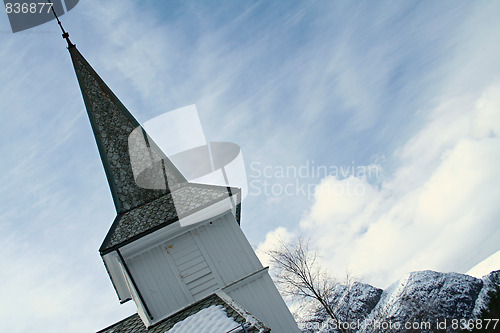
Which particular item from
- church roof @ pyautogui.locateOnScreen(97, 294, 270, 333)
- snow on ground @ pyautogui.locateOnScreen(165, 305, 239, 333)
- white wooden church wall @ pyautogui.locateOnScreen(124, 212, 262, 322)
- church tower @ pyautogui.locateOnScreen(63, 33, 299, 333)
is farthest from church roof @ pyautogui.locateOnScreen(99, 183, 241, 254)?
snow on ground @ pyautogui.locateOnScreen(165, 305, 239, 333)

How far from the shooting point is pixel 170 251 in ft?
35.5

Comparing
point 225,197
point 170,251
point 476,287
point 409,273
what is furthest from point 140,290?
point 409,273

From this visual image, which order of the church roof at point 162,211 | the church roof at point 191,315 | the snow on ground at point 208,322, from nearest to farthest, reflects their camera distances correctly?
the church roof at point 191,315 < the snow on ground at point 208,322 < the church roof at point 162,211

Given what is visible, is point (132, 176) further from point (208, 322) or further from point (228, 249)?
point (208, 322)

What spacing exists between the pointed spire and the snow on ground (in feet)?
17.6

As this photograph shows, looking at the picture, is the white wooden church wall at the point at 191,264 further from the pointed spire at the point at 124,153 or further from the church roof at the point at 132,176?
the pointed spire at the point at 124,153

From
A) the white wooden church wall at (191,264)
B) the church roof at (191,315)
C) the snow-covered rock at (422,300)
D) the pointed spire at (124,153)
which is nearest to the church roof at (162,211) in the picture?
the pointed spire at (124,153)

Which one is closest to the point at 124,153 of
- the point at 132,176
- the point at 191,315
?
the point at 132,176

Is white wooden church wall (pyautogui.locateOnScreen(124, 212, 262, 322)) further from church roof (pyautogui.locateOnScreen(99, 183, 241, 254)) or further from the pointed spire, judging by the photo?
the pointed spire

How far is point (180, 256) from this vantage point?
1078cm

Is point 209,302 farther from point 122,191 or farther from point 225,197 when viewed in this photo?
point 122,191

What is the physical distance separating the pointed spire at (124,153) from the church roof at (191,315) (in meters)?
3.96

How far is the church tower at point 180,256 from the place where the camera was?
31.9ft

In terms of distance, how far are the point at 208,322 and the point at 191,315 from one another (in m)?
0.99
